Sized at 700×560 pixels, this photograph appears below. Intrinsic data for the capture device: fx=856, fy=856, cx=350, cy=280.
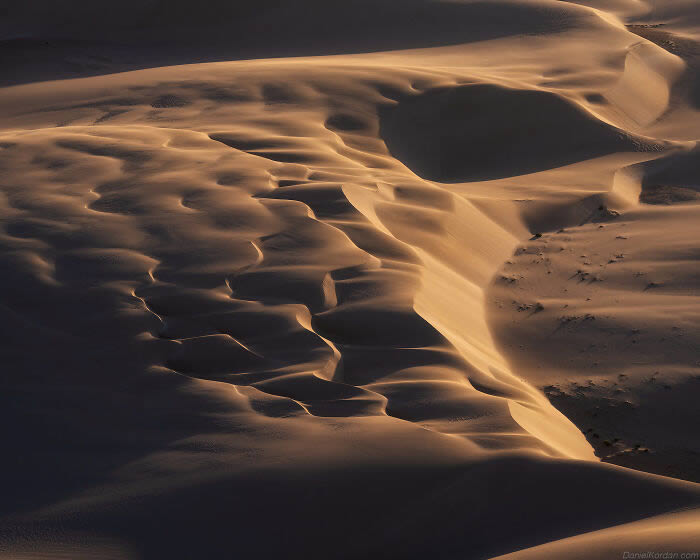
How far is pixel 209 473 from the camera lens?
2.57 meters

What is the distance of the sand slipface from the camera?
7.97 ft

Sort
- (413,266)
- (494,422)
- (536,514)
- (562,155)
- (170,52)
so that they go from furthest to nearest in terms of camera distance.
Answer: (170,52), (562,155), (413,266), (494,422), (536,514)

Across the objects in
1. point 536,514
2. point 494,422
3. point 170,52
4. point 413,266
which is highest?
point 170,52

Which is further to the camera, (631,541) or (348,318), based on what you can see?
(348,318)

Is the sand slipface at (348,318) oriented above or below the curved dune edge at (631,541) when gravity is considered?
above

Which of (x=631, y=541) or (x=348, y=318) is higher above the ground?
(x=348, y=318)

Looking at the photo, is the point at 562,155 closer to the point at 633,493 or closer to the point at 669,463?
the point at 669,463

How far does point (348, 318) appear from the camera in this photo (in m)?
3.33

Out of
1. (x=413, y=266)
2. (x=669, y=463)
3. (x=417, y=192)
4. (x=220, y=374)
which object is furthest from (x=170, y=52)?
(x=669, y=463)

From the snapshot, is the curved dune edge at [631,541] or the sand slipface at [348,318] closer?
the curved dune edge at [631,541]

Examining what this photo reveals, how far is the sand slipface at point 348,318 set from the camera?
2430mm

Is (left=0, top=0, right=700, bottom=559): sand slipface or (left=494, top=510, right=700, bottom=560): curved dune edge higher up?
(left=0, top=0, right=700, bottom=559): sand slipface

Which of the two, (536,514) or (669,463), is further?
(669,463)

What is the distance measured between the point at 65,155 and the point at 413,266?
2.35 metres
